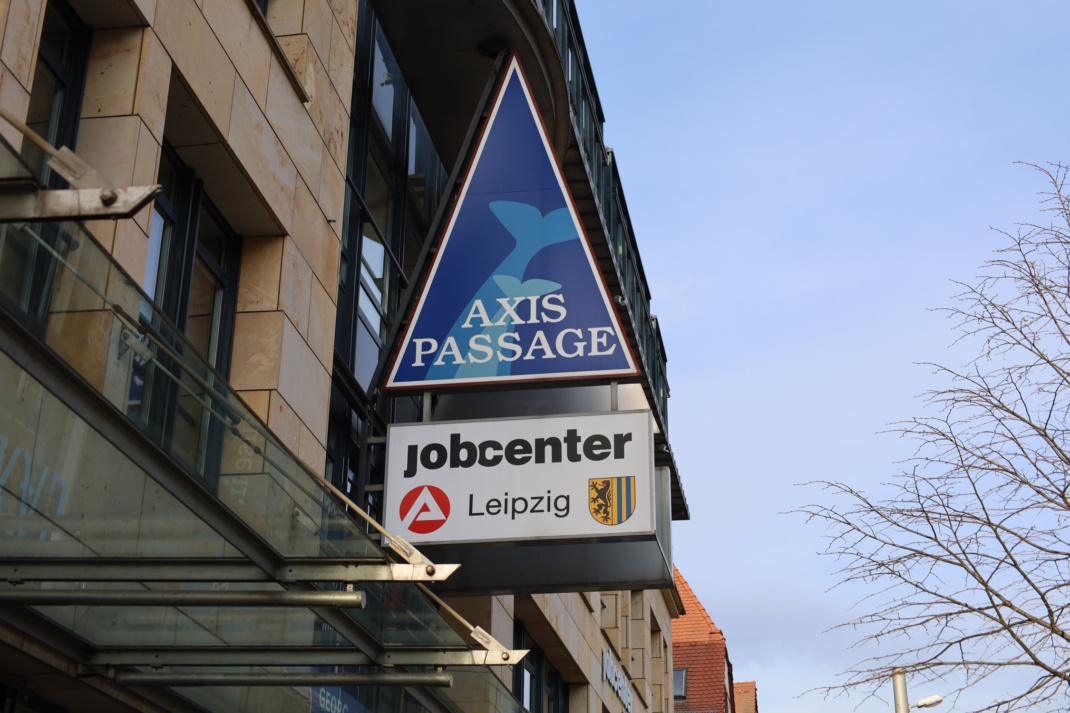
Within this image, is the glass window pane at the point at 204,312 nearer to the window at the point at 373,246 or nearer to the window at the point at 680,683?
the window at the point at 373,246

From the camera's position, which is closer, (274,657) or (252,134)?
(274,657)

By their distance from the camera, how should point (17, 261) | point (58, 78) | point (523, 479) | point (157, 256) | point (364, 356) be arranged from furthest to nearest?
1. point (364, 356)
2. point (523, 479)
3. point (157, 256)
4. point (58, 78)
5. point (17, 261)

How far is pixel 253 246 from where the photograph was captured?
12664mm

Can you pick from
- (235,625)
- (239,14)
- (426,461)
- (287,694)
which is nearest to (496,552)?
(426,461)

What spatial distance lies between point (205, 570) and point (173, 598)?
39 centimetres

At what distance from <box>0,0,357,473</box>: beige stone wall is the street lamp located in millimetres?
5502

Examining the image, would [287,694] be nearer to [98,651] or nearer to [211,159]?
[98,651]

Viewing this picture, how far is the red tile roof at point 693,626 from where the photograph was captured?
58559 mm

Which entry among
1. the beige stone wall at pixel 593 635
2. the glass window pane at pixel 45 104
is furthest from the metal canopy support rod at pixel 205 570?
the beige stone wall at pixel 593 635

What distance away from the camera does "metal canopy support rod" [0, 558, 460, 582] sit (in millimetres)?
7328

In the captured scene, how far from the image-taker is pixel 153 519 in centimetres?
757

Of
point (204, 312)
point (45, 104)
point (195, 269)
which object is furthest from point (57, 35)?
point (204, 312)

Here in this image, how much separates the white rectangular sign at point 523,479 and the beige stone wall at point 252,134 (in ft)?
3.38

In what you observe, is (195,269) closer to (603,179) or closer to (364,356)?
(364,356)
